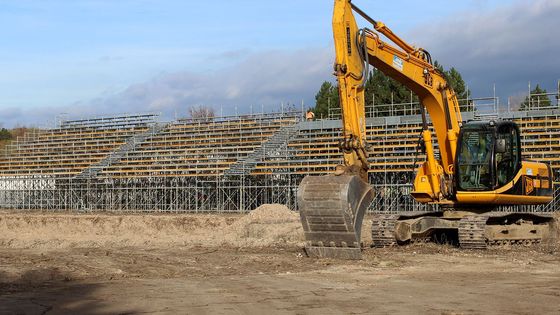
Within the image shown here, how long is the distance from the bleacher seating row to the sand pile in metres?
7.48

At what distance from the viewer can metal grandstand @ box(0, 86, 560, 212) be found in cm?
3631

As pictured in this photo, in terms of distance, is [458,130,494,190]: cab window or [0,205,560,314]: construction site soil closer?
[0,205,560,314]: construction site soil

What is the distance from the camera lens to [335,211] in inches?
554

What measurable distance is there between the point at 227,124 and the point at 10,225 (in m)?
15.2

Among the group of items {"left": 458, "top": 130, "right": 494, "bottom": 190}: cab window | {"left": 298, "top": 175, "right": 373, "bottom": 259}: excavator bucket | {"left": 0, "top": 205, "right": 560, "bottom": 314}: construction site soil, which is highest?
{"left": 458, "top": 130, "right": 494, "bottom": 190}: cab window

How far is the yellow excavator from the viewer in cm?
1521

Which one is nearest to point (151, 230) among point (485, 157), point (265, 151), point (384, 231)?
point (265, 151)

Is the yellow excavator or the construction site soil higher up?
the yellow excavator

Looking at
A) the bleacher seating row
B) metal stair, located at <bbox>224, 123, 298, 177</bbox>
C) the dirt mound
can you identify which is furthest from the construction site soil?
metal stair, located at <bbox>224, 123, 298, 177</bbox>

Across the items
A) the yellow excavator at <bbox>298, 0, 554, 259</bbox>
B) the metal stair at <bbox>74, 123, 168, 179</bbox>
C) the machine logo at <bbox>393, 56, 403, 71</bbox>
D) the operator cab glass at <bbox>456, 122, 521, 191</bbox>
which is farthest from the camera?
the metal stair at <bbox>74, 123, 168, 179</bbox>

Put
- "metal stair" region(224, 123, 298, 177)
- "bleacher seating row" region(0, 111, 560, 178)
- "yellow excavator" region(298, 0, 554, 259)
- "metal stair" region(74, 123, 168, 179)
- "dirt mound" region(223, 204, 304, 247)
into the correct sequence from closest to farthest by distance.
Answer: "yellow excavator" region(298, 0, 554, 259) → "dirt mound" region(223, 204, 304, 247) → "bleacher seating row" region(0, 111, 560, 178) → "metal stair" region(224, 123, 298, 177) → "metal stair" region(74, 123, 168, 179)

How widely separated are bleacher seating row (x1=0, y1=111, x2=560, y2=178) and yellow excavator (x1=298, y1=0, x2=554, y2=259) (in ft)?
48.2

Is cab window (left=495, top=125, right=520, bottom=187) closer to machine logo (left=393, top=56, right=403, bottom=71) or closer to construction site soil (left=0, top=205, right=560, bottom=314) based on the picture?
construction site soil (left=0, top=205, right=560, bottom=314)

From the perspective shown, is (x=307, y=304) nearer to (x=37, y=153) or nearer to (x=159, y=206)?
(x=159, y=206)
